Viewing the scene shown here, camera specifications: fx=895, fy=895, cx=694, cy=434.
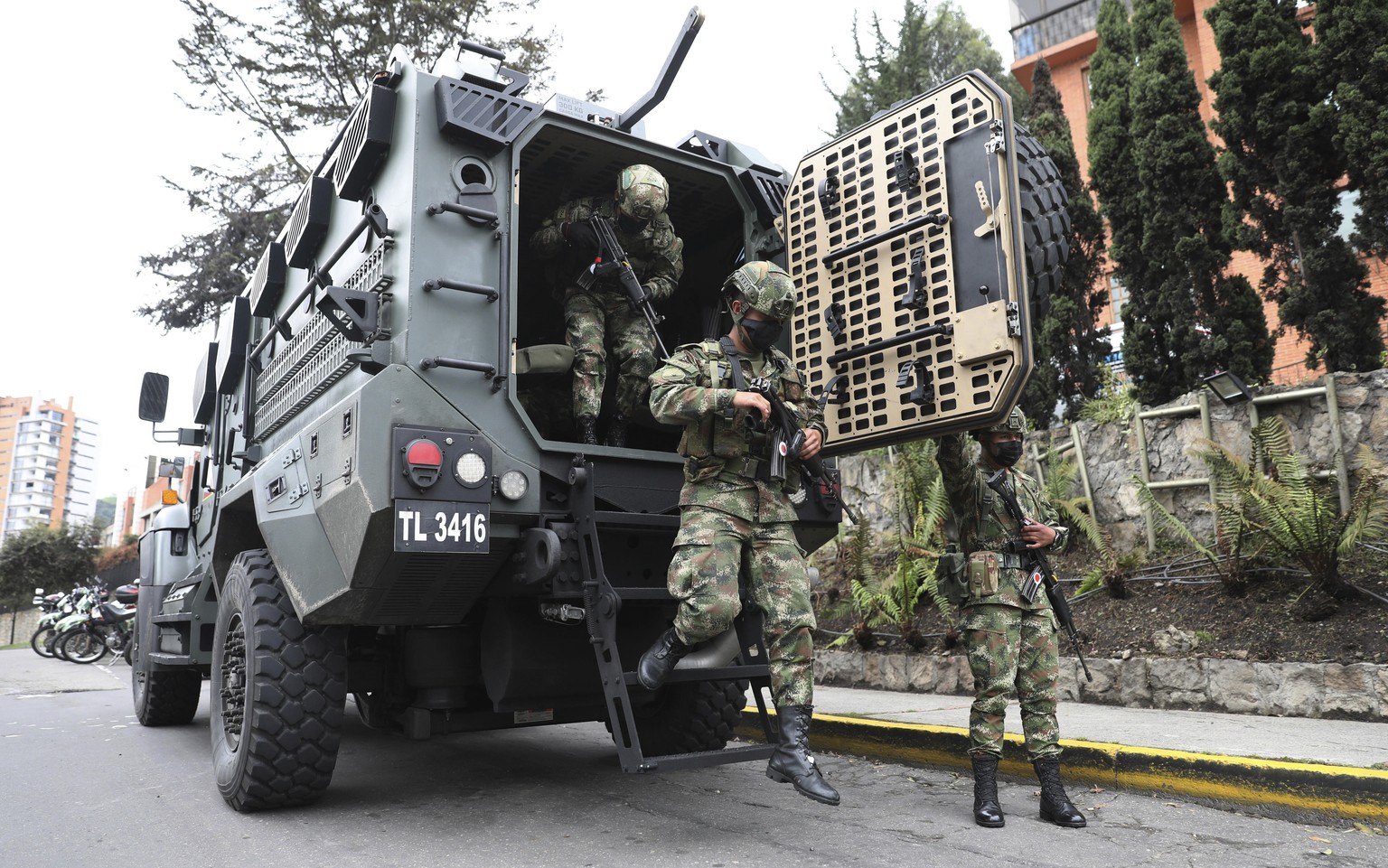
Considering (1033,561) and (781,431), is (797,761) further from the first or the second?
(1033,561)

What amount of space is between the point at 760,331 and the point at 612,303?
1.18m

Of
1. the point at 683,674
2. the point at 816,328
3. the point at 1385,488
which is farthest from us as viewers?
the point at 1385,488

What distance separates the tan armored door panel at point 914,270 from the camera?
10.6 feet

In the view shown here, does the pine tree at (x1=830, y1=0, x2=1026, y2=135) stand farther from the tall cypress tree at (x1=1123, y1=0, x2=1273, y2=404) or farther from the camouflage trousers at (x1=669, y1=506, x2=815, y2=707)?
the camouflage trousers at (x1=669, y1=506, x2=815, y2=707)

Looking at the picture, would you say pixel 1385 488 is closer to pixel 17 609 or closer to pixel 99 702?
pixel 99 702

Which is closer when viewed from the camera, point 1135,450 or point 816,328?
point 816,328

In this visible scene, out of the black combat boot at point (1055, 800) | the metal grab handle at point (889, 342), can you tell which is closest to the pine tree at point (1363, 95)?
the metal grab handle at point (889, 342)

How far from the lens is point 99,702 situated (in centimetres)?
853

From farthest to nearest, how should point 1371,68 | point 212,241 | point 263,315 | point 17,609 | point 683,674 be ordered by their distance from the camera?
point 17,609 < point 212,241 < point 1371,68 < point 263,315 < point 683,674

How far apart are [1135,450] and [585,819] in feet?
18.3

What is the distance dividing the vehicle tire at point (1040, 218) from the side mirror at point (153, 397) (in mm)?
5697

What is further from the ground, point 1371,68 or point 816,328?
point 1371,68

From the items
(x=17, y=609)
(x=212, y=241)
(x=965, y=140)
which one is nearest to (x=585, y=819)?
(x=965, y=140)

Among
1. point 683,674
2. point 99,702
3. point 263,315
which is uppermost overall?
point 263,315
